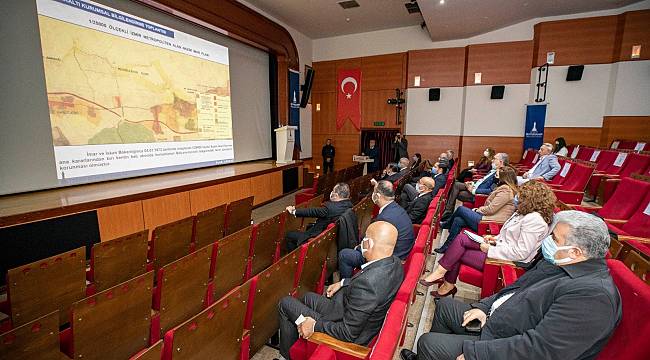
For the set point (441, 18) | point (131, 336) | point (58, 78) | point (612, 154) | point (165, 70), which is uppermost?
point (441, 18)

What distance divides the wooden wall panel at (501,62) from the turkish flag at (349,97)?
11.2 feet

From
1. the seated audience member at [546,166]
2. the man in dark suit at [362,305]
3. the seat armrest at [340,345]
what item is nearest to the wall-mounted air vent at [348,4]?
the seated audience member at [546,166]

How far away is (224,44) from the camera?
6.66 m

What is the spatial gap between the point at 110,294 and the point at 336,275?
88.6 inches

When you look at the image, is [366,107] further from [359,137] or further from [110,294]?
[110,294]

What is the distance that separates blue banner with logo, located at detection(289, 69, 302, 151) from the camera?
8891mm

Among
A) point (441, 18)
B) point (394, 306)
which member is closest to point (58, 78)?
point (394, 306)

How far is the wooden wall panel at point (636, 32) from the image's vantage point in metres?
6.92

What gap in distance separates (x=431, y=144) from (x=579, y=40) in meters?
4.27

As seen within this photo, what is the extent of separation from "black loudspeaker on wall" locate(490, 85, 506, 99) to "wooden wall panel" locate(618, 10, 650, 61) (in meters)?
2.49

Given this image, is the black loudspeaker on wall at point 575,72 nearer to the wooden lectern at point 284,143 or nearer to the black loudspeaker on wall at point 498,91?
the black loudspeaker on wall at point 498,91

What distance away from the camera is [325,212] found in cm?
332

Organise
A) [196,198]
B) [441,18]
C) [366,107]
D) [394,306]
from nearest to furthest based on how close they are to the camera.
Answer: [394,306]
[196,198]
[441,18]
[366,107]

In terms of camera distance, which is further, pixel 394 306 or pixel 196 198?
pixel 196 198
